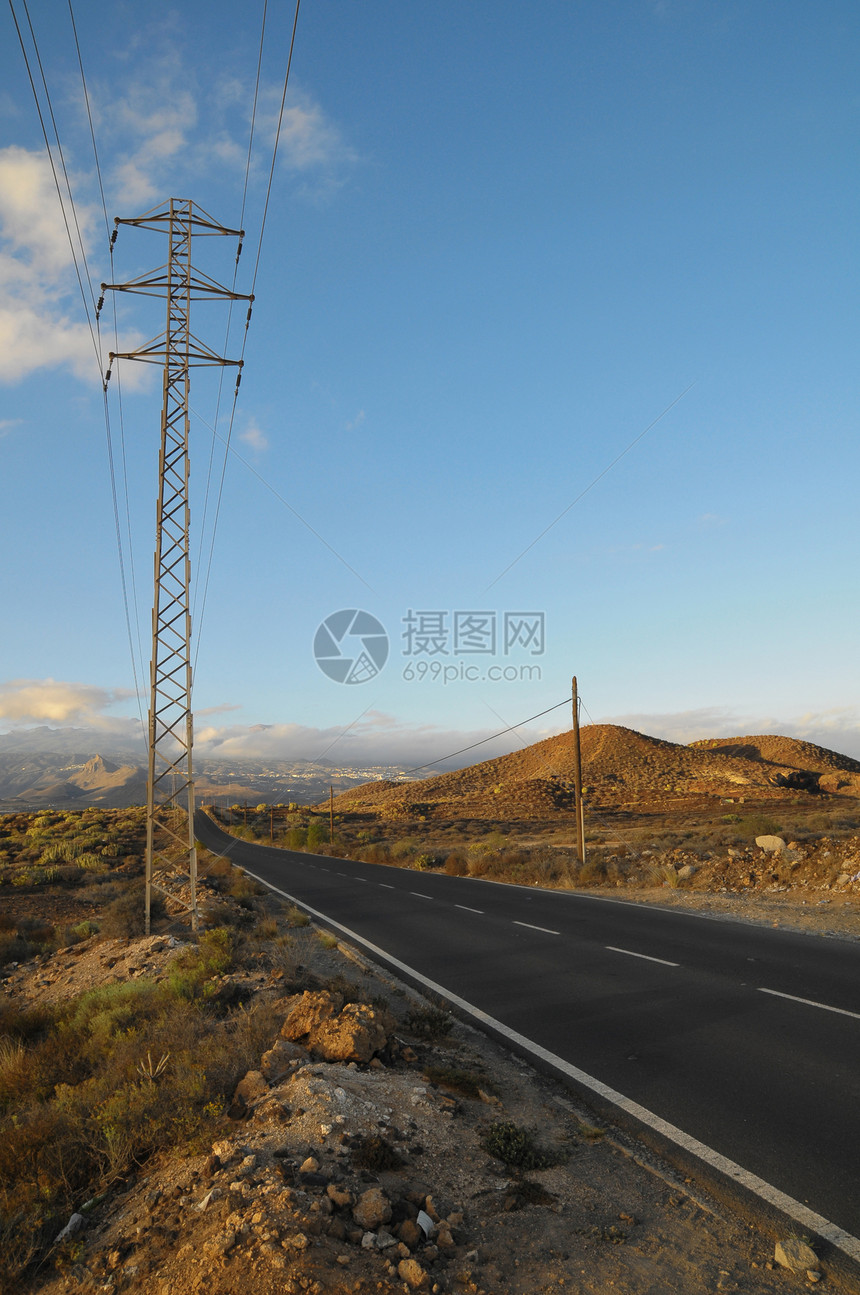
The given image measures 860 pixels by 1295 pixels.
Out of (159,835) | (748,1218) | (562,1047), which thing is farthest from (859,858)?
(159,835)

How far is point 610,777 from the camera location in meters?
89.6

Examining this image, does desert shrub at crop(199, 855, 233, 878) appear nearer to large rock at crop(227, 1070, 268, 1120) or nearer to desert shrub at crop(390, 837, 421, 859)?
desert shrub at crop(390, 837, 421, 859)

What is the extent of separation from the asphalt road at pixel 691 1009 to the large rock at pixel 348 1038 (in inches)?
81.5

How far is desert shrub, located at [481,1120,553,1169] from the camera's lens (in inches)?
206

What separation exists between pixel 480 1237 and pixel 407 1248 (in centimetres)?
54

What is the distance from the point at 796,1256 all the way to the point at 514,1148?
1.90m

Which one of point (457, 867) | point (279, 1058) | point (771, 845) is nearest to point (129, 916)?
point (279, 1058)

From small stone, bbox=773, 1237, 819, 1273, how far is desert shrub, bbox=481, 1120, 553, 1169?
64.6 inches

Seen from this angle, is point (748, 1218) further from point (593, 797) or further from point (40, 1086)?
point (593, 797)

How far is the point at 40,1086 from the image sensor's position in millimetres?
8242

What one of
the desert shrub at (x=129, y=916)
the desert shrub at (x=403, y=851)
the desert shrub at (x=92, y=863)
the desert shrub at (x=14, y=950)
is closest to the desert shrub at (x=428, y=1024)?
the desert shrub at (x=129, y=916)

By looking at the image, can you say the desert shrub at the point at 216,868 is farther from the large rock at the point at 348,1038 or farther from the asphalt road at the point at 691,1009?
the large rock at the point at 348,1038

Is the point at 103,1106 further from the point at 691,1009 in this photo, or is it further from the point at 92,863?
the point at 92,863

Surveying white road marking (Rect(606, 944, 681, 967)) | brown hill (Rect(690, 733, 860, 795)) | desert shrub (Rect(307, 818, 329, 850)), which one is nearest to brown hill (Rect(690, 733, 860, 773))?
brown hill (Rect(690, 733, 860, 795))
